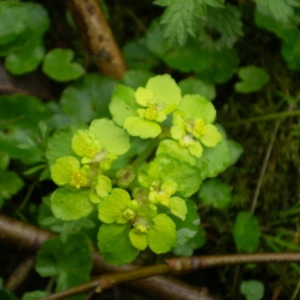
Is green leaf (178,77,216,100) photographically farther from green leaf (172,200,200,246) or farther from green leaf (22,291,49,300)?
green leaf (22,291,49,300)

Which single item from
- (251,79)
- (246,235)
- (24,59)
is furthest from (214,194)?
(24,59)

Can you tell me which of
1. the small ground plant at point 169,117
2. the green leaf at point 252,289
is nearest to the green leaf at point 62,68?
the small ground plant at point 169,117

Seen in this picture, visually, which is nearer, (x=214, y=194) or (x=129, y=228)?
(x=129, y=228)

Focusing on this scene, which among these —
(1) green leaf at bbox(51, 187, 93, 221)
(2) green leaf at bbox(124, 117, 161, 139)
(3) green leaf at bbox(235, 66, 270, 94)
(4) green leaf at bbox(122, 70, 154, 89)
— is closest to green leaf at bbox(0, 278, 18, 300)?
(1) green leaf at bbox(51, 187, 93, 221)

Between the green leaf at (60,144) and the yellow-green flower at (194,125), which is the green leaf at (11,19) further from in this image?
the yellow-green flower at (194,125)

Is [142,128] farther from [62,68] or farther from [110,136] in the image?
[62,68]
